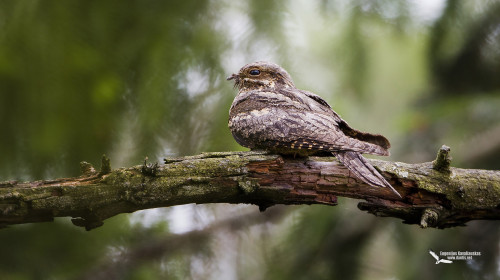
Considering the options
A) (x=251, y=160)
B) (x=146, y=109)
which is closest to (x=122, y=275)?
(x=146, y=109)

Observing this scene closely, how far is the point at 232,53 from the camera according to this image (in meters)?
3.85

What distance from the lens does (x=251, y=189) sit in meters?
2.48

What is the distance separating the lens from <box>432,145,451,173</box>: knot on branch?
9.07 ft

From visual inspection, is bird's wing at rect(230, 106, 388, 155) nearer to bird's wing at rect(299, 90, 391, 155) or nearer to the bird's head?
bird's wing at rect(299, 90, 391, 155)

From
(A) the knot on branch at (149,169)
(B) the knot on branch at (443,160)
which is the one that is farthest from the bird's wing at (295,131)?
(A) the knot on branch at (149,169)

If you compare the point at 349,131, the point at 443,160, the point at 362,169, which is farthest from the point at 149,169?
the point at 443,160

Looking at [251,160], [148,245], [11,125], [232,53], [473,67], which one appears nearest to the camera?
[251,160]

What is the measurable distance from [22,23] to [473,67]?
404cm

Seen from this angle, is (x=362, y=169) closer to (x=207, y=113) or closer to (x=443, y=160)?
(x=443, y=160)

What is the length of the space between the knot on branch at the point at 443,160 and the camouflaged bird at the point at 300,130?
334 mm

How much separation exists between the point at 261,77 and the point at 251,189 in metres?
1.92

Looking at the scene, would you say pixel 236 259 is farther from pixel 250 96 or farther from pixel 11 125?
pixel 11 125

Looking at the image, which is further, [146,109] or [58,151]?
[146,109]

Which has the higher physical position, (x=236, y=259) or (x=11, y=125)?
(x=11, y=125)
